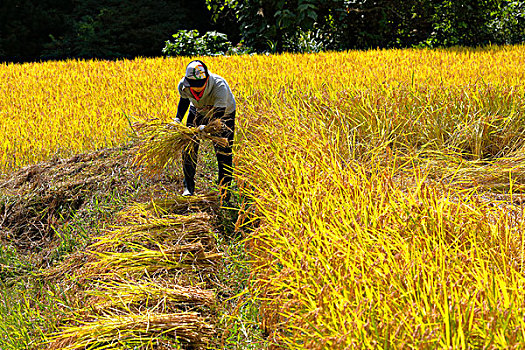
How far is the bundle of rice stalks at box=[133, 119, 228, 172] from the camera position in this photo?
11.9 ft

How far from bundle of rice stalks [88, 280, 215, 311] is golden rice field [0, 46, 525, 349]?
0.33 metres

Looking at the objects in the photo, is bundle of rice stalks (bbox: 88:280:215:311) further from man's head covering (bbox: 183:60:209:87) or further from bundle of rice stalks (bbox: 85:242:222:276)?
man's head covering (bbox: 183:60:209:87)

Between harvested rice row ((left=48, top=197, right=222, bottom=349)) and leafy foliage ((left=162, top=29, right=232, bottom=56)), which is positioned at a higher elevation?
leafy foliage ((left=162, top=29, right=232, bottom=56))

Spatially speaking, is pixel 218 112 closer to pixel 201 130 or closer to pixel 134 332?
pixel 201 130

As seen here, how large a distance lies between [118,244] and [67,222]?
3.81 ft

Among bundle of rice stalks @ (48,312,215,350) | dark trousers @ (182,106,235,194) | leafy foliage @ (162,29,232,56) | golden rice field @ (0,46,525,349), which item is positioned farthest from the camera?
leafy foliage @ (162,29,232,56)

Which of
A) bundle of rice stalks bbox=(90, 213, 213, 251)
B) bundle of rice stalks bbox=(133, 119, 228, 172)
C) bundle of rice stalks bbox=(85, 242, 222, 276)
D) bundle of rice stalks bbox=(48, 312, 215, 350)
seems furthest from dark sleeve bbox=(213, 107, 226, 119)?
bundle of rice stalks bbox=(48, 312, 215, 350)

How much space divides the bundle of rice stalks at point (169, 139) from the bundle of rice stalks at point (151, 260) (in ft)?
2.36

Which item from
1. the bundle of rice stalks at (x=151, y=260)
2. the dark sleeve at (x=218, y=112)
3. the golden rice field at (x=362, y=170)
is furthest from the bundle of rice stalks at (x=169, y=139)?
the bundle of rice stalks at (x=151, y=260)

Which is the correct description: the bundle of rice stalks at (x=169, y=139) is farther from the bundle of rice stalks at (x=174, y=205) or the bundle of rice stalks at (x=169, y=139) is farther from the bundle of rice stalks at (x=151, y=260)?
the bundle of rice stalks at (x=151, y=260)

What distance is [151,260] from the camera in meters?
3.18

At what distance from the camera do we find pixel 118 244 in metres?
3.29

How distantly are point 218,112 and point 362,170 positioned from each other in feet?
3.61

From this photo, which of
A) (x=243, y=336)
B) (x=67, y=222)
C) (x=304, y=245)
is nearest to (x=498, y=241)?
(x=304, y=245)
